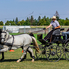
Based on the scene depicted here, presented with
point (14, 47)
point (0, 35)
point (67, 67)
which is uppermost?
point (0, 35)

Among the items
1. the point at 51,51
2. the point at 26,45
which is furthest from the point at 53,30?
the point at 26,45

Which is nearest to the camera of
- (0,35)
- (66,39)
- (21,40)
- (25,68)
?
(25,68)

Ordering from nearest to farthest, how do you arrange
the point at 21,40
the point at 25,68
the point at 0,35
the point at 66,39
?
the point at 25,68 < the point at 0,35 < the point at 21,40 < the point at 66,39

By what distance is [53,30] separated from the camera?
809 centimetres

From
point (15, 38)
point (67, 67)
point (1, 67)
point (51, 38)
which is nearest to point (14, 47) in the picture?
point (15, 38)

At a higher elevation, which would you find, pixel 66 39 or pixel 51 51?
pixel 66 39

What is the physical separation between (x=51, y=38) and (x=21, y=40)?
151 centimetres

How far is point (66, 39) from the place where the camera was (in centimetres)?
825

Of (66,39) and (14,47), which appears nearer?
(14,47)

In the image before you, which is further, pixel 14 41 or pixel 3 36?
pixel 14 41

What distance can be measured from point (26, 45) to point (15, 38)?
25.7 inches

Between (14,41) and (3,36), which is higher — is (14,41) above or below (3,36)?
below

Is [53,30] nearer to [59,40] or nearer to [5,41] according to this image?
[59,40]

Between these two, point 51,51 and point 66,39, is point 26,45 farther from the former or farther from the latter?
point 66,39
